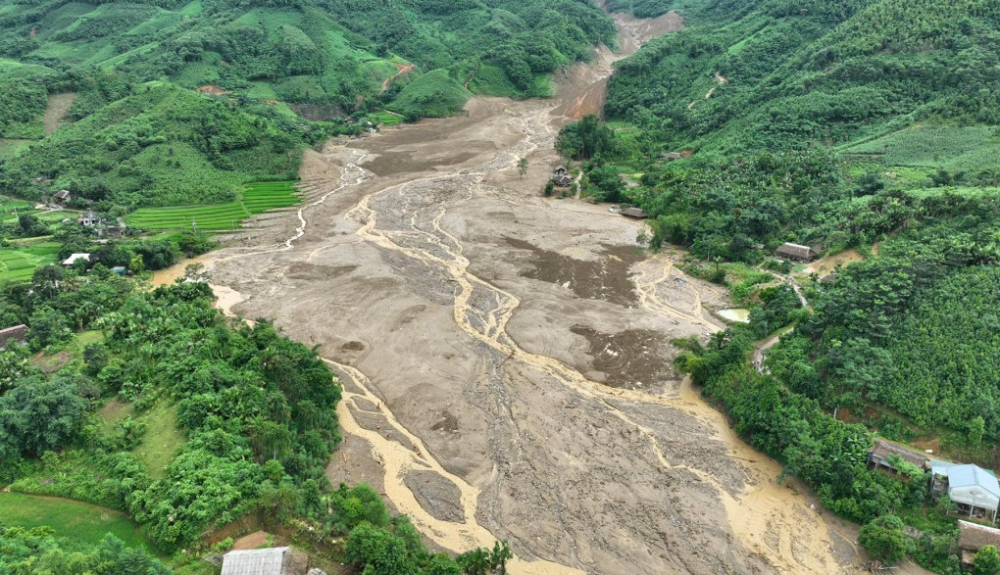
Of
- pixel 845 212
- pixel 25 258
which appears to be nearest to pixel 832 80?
pixel 845 212

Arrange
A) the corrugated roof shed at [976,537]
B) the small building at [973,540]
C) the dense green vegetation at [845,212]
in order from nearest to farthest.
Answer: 1. the small building at [973,540]
2. the corrugated roof shed at [976,537]
3. the dense green vegetation at [845,212]

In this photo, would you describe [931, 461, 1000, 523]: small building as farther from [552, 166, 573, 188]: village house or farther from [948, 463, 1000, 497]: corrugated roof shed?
[552, 166, 573, 188]: village house

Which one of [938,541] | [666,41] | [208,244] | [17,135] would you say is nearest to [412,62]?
[666,41]

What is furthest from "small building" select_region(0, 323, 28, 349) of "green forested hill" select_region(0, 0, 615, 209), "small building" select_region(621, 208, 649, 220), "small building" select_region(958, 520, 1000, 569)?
"small building" select_region(621, 208, 649, 220)

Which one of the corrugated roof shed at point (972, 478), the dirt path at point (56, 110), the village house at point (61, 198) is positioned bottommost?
the corrugated roof shed at point (972, 478)

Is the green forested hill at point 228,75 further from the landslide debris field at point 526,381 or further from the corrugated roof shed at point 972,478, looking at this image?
the corrugated roof shed at point 972,478

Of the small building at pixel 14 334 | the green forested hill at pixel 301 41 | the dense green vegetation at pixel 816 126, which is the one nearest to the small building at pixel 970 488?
the dense green vegetation at pixel 816 126
